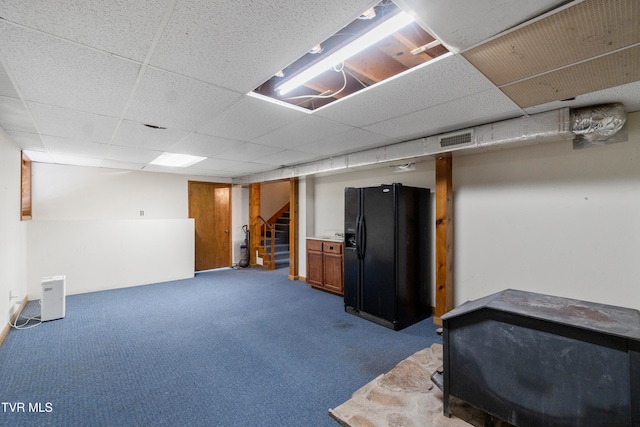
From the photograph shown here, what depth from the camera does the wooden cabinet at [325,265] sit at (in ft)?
15.8

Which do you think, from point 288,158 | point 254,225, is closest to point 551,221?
point 288,158

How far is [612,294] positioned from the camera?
259cm

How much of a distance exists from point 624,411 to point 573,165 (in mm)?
2281

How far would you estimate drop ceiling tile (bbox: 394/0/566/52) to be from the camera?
1.18m

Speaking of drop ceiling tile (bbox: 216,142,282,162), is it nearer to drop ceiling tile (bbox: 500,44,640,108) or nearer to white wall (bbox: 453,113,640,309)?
white wall (bbox: 453,113,640,309)

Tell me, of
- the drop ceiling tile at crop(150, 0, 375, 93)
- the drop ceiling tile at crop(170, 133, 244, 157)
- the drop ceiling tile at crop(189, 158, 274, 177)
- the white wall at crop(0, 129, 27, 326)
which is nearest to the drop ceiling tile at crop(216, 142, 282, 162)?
the drop ceiling tile at crop(170, 133, 244, 157)

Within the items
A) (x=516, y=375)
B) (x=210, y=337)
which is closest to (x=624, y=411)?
(x=516, y=375)

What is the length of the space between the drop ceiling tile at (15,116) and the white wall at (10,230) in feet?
0.75

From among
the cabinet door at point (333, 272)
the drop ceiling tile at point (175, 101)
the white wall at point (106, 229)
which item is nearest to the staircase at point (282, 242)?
the white wall at point (106, 229)

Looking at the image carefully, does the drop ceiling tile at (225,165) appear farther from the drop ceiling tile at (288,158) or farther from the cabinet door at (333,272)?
the cabinet door at (333,272)

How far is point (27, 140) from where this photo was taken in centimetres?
340

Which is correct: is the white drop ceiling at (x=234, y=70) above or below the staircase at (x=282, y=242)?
above

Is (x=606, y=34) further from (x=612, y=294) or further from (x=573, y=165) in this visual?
(x=612, y=294)

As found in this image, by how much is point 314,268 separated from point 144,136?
3.38m
